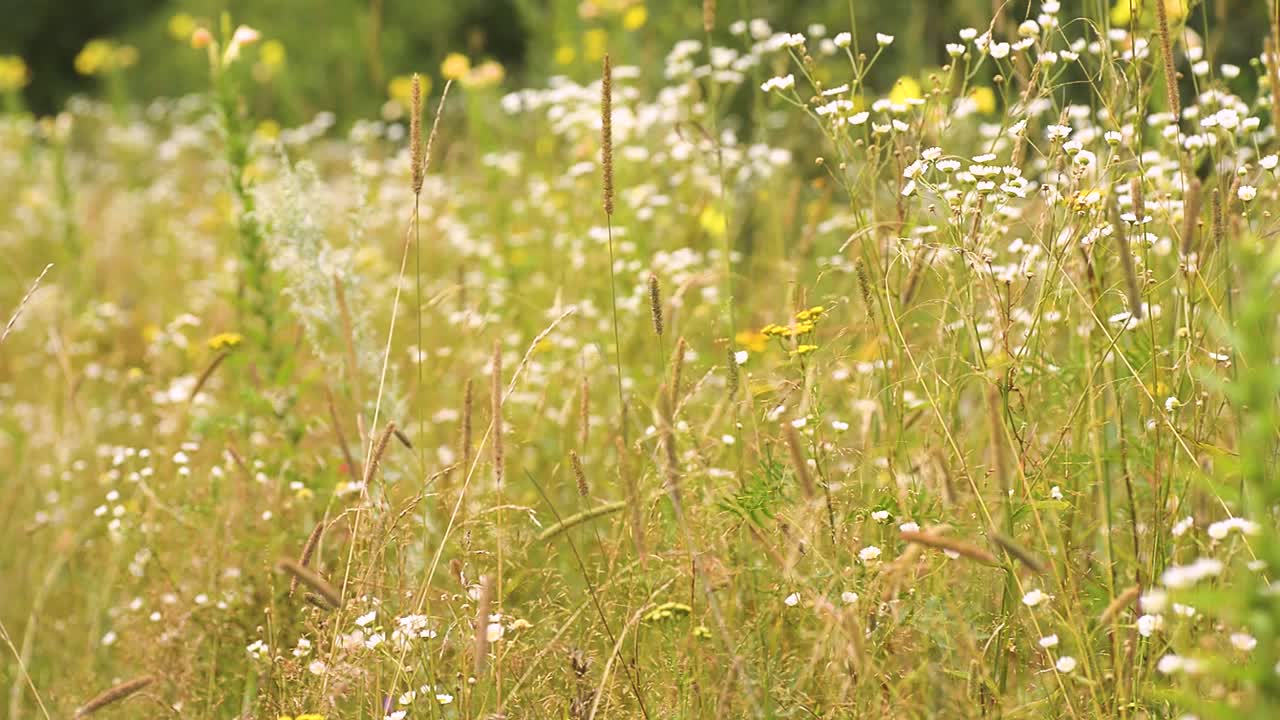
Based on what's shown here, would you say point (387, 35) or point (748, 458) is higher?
point (387, 35)

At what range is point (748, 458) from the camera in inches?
90.4

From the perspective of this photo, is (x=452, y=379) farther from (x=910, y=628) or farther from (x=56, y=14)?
(x=56, y=14)

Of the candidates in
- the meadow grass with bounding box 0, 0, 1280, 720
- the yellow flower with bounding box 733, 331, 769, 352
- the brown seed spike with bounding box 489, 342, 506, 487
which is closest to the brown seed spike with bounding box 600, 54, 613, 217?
the meadow grass with bounding box 0, 0, 1280, 720

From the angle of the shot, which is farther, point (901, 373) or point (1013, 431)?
point (901, 373)

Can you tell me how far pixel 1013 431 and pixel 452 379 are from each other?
1.84m

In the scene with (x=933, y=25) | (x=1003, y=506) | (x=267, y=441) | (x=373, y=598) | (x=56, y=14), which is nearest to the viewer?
(x=1003, y=506)

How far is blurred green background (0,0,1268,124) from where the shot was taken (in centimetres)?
456

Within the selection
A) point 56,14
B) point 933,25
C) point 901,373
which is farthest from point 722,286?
point 56,14

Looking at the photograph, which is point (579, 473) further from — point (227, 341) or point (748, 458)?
point (227, 341)

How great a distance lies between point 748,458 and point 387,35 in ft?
24.1

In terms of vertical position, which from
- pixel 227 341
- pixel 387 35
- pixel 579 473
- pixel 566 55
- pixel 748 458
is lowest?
pixel 748 458

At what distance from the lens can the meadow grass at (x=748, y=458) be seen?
158cm

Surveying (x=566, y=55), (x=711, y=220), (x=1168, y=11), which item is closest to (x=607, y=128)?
(x=1168, y=11)

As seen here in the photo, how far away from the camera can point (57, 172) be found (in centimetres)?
387
